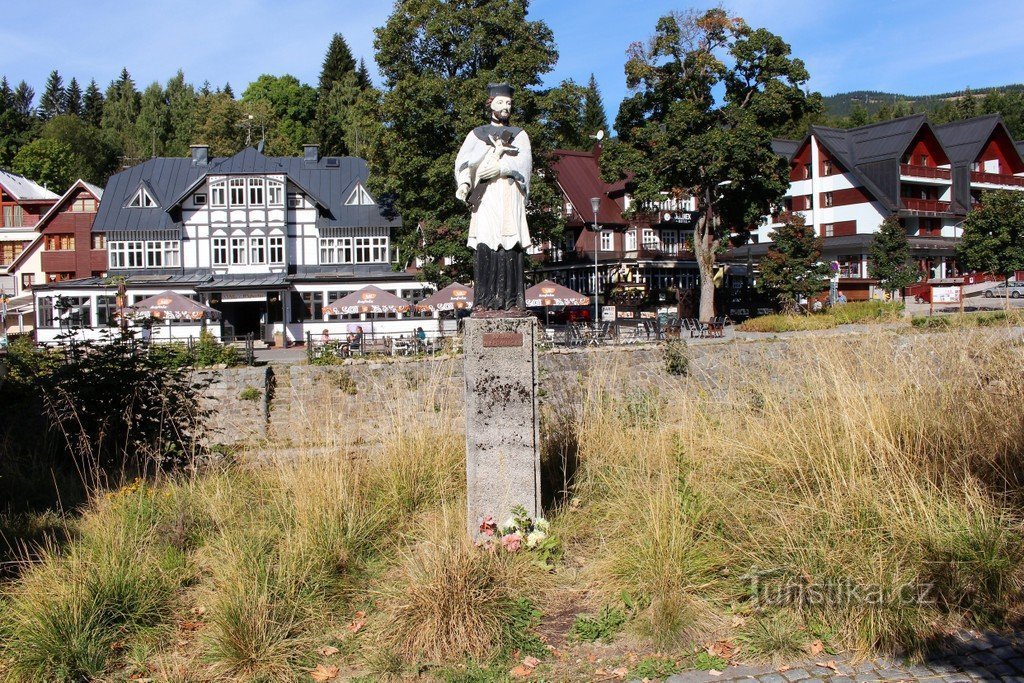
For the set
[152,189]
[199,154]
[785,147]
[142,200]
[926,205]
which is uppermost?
[785,147]

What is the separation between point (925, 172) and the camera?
49.6 m

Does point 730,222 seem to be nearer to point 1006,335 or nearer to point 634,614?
point 1006,335

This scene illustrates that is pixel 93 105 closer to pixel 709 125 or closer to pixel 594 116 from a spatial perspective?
pixel 594 116

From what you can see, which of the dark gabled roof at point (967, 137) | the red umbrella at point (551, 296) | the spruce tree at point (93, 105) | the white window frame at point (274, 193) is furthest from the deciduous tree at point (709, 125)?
the spruce tree at point (93, 105)

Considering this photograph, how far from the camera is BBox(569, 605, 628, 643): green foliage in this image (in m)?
4.73

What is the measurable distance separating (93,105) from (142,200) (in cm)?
5295

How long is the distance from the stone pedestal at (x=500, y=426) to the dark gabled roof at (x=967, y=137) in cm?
5492

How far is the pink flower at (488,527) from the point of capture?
19.0 ft

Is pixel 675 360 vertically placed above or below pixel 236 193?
below

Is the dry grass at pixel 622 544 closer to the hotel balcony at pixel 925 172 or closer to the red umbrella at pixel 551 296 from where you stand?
the red umbrella at pixel 551 296

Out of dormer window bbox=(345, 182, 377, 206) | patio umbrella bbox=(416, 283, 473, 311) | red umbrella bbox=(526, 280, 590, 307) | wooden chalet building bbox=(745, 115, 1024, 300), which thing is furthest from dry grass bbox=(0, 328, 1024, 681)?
wooden chalet building bbox=(745, 115, 1024, 300)

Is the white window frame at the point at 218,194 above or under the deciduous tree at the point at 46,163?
under

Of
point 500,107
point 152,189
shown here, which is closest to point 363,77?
point 152,189

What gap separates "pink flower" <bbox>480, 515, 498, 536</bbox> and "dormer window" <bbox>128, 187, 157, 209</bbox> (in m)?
40.4
